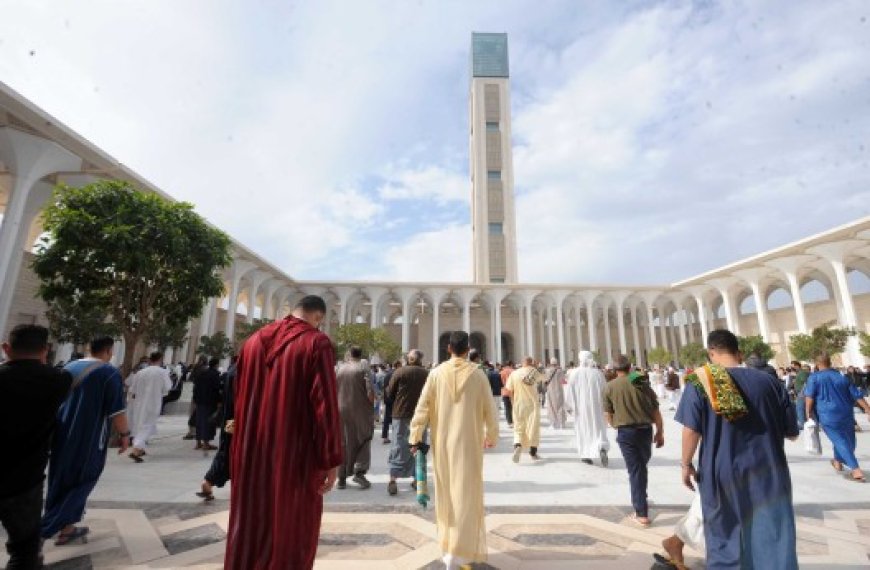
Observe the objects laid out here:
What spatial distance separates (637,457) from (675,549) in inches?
42.7

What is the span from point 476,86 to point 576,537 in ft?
152

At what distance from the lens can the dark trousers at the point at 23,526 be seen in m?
2.02

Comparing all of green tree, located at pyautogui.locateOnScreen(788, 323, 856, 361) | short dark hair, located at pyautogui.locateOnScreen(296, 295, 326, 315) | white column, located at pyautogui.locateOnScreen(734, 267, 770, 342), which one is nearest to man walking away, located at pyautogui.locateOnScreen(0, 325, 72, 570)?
short dark hair, located at pyautogui.locateOnScreen(296, 295, 326, 315)

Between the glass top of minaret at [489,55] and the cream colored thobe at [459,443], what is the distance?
157 ft

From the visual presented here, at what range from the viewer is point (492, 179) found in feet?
133

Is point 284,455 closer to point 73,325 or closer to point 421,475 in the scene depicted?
point 421,475

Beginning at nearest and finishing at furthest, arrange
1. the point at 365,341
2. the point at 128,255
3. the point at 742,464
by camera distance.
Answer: the point at 742,464 < the point at 128,255 < the point at 365,341

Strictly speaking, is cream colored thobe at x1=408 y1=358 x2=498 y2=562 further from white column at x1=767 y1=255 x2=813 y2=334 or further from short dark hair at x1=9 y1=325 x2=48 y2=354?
white column at x1=767 y1=255 x2=813 y2=334

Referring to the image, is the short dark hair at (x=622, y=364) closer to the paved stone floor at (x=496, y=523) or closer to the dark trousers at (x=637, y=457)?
the dark trousers at (x=637, y=457)

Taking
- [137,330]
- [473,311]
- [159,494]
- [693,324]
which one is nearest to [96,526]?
[159,494]

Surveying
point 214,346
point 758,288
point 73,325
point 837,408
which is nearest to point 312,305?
point 837,408

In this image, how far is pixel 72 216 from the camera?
22.9 ft

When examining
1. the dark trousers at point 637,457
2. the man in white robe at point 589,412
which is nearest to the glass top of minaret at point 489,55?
the man in white robe at point 589,412

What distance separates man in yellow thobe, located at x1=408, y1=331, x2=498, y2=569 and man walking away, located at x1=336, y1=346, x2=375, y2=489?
1932 mm
